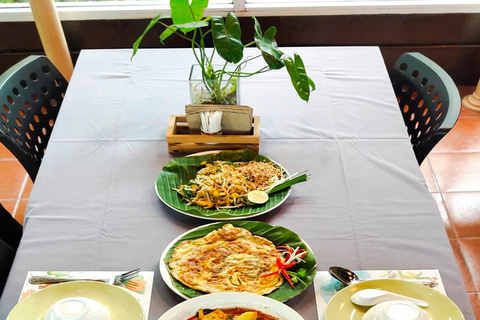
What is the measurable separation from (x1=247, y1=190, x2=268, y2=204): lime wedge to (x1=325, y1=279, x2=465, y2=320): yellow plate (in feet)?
1.24

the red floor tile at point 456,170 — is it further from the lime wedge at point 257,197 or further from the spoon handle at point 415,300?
the spoon handle at point 415,300

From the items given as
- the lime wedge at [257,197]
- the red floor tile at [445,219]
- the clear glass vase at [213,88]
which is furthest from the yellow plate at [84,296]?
the red floor tile at [445,219]

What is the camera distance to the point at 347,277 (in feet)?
4.05

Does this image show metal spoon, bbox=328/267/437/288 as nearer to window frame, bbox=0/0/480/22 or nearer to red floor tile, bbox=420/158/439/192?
red floor tile, bbox=420/158/439/192

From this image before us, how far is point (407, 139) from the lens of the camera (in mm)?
1714

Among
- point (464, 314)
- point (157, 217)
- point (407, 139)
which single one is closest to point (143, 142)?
point (157, 217)

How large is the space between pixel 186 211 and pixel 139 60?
0.98m

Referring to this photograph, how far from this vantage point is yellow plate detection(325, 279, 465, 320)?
3.67ft

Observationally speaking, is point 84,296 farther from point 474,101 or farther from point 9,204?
point 474,101

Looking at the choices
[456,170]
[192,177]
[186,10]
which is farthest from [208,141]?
[456,170]

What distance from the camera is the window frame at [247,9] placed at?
3.06 metres

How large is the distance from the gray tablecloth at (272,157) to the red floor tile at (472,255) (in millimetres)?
935

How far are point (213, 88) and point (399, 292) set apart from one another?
803mm

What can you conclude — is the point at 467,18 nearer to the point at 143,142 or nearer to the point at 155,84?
the point at 155,84
